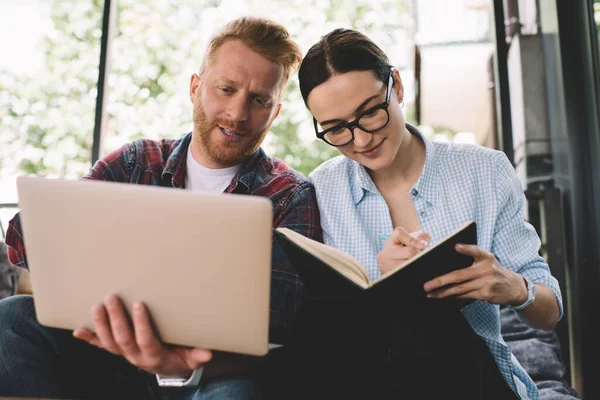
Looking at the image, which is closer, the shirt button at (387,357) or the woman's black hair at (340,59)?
the shirt button at (387,357)

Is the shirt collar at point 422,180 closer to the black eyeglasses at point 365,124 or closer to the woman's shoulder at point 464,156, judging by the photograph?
the woman's shoulder at point 464,156

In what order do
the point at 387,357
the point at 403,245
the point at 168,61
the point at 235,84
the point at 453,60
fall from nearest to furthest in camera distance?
the point at 387,357 < the point at 403,245 < the point at 235,84 < the point at 453,60 < the point at 168,61

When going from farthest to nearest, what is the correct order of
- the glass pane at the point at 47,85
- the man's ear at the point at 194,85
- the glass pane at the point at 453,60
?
the glass pane at the point at 453,60 → the glass pane at the point at 47,85 → the man's ear at the point at 194,85

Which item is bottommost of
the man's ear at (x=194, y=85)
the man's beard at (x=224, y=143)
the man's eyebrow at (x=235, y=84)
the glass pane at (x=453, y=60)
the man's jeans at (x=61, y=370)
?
the man's jeans at (x=61, y=370)

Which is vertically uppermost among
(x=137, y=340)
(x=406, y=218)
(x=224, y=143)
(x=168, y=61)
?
(x=168, y=61)

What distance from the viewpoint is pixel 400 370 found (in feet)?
3.06

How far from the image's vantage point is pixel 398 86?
57.0 inches

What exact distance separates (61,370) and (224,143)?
744 mm

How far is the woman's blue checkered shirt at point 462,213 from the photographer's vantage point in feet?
4.16

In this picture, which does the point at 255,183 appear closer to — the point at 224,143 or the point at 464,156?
the point at 224,143

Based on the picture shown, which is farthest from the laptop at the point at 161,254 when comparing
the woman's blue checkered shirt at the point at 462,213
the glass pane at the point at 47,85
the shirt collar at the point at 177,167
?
the glass pane at the point at 47,85

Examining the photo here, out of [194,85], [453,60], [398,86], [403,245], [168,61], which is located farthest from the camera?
[168,61]

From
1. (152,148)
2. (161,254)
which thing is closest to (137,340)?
(161,254)

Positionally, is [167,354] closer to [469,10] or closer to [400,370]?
[400,370]
